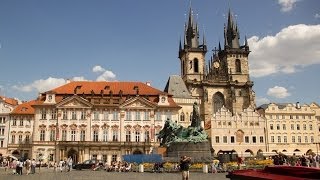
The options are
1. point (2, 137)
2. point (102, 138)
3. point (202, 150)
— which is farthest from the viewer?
point (2, 137)

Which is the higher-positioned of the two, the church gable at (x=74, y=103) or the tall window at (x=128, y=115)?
the church gable at (x=74, y=103)

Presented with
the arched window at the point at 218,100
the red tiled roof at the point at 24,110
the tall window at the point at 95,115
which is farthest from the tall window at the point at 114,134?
the arched window at the point at 218,100

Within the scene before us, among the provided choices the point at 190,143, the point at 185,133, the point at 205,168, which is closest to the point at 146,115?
the point at 185,133

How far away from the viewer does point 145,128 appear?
59312 mm

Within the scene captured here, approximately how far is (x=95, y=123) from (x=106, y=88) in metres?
6.44

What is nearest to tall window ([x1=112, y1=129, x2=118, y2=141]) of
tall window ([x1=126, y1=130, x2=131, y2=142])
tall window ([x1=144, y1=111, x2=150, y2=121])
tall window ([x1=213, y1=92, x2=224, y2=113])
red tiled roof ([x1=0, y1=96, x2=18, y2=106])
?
tall window ([x1=126, y1=130, x2=131, y2=142])

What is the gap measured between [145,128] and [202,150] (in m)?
→ 28.2

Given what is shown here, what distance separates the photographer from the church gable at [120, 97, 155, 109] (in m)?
59.3

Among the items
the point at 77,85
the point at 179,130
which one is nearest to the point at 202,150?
the point at 179,130

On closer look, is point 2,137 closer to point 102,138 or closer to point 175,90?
point 102,138

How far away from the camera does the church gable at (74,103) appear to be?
2297 inches

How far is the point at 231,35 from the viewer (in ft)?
313

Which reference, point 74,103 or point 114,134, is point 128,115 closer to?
point 114,134

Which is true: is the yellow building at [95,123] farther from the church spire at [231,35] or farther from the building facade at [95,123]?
the church spire at [231,35]
